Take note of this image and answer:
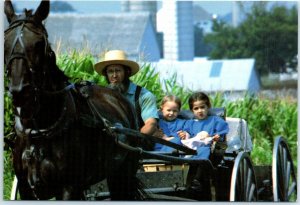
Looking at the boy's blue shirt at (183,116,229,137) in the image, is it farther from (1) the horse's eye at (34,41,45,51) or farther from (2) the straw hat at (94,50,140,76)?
(1) the horse's eye at (34,41,45,51)

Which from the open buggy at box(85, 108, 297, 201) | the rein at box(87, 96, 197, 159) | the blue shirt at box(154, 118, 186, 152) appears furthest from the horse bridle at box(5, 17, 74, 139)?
the blue shirt at box(154, 118, 186, 152)

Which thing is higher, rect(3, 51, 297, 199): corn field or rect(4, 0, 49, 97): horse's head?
rect(4, 0, 49, 97): horse's head

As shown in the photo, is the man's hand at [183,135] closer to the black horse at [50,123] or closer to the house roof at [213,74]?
the black horse at [50,123]

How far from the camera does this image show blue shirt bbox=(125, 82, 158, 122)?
782 centimetres

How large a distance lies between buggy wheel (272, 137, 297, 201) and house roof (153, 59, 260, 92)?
2.46 ft

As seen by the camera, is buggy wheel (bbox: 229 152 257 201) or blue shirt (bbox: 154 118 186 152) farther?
blue shirt (bbox: 154 118 186 152)

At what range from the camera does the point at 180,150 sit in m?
7.71

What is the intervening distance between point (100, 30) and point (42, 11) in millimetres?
1981

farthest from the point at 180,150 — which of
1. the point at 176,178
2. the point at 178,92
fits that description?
the point at 178,92

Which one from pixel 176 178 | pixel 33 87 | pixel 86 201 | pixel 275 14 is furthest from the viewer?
pixel 275 14

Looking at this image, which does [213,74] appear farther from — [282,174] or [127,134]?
[127,134]

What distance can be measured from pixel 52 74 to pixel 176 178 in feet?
4.93

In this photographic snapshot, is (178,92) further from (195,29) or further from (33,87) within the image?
(33,87)

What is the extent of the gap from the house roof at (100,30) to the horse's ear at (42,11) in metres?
1.35
